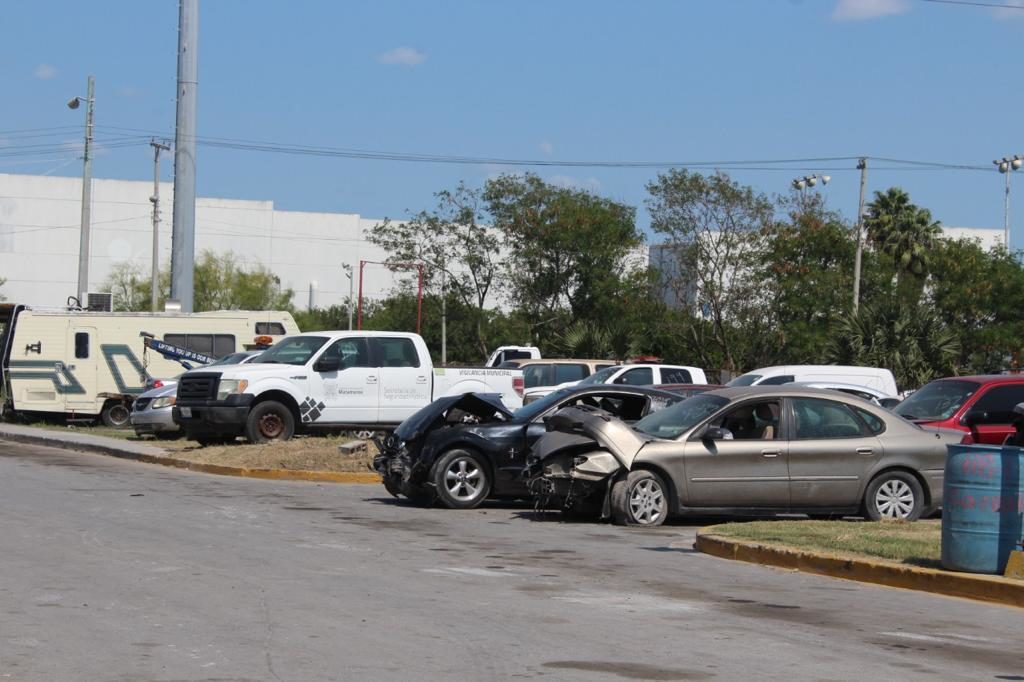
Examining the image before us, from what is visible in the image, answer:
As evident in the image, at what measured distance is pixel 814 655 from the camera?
792 centimetres

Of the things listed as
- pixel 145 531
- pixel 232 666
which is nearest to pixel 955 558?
pixel 232 666

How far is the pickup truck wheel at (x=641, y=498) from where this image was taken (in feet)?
48.0

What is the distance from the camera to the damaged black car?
16234 millimetres

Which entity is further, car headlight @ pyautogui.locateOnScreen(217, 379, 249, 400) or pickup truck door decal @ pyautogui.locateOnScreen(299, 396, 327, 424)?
pickup truck door decal @ pyautogui.locateOnScreen(299, 396, 327, 424)

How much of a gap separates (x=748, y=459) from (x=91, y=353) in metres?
23.8

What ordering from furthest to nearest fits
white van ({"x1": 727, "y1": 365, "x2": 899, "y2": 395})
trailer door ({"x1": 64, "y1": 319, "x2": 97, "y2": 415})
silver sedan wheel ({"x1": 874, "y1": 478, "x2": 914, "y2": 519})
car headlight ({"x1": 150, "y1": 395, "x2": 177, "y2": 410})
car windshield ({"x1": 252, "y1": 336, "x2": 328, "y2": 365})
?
trailer door ({"x1": 64, "y1": 319, "x2": 97, "y2": 415}) → car headlight ({"x1": 150, "y1": 395, "x2": 177, "y2": 410}) → white van ({"x1": 727, "y1": 365, "x2": 899, "y2": 395}) → car windshield ({"x1": 252, "y1": 336, "x2": 328, "y2": 365}) → silver sedan wheel ({"x1": 874, "y1": 478, "x2": 914, "y2": 519})

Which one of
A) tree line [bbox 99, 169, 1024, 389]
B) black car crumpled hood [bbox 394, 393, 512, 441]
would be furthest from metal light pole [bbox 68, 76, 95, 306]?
black car crumpled hood [bbox 394, 393, 512, 441]

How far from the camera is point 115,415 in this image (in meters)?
34.6

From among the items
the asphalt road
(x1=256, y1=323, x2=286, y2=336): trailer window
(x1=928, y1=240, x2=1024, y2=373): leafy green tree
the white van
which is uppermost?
(x1=928, y1=240, x2=1024, y2=373): leafy green tree

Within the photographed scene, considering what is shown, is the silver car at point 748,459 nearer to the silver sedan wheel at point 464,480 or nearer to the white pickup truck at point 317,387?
the silver sedan wheel at point 464,480

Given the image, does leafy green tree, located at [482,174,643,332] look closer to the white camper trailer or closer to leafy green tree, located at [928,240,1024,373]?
leafy green tree, located at [928,240,1024,373]

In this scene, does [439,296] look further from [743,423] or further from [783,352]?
[743,423]

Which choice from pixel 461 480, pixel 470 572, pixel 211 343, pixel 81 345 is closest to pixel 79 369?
pixel 81 345

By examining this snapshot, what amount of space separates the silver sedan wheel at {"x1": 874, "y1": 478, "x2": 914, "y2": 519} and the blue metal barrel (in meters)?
4.24
